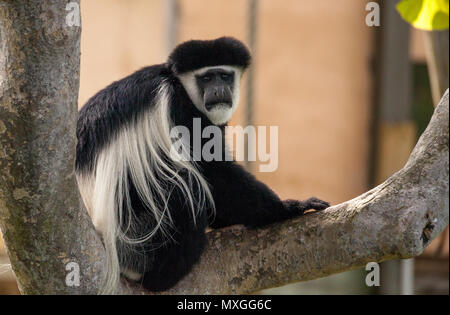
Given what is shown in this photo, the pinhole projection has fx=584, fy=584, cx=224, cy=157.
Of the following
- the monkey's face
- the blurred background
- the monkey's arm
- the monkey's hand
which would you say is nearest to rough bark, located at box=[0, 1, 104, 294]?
the monkey's arm

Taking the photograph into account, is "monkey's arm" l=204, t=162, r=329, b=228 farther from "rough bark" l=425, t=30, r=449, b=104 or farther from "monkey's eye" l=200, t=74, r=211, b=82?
"rough bark" l=425, t=30, r=449, b=104

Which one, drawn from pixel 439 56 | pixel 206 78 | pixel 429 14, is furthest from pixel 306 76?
pixel 429 14

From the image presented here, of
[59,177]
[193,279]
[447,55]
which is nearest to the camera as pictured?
[59,177]

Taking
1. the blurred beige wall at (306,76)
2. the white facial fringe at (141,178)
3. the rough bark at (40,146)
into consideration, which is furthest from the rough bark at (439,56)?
the rough bark at (40,146)

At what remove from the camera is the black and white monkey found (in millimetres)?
1912

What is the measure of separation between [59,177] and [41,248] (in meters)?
0.21

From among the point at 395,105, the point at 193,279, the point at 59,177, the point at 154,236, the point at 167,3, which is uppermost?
the point at 167,3

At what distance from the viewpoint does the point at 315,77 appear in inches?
165

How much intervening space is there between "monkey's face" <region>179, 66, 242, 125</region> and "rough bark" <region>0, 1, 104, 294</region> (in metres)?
0.87

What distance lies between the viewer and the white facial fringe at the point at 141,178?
1.94 metres

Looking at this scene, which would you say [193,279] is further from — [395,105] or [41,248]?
[395,105]


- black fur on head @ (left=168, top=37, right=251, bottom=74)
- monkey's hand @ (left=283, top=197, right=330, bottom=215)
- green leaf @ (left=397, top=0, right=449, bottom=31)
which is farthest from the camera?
black fur on head @ (left=168, top=37, right=251, bottom=74)

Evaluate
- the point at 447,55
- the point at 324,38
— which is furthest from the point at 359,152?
the point at 447,55

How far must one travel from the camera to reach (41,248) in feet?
5.00
